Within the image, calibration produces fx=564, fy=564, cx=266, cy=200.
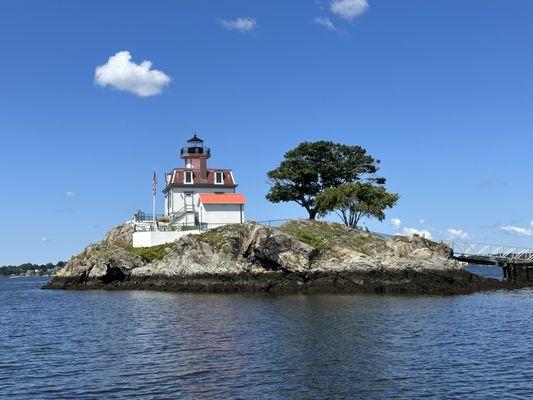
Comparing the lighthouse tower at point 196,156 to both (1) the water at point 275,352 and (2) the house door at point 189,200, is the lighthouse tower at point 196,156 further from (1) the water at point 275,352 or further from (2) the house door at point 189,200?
(1) the water at point 275,352

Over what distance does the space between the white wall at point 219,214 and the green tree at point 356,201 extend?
13.3 meters

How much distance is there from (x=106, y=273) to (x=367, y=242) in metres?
35.9

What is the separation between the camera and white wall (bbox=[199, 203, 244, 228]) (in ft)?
278

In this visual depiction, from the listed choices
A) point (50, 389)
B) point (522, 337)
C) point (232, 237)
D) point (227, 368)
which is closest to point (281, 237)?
point (232, 237)

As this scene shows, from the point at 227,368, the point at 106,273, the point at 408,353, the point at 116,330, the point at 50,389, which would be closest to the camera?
the point at 50,389

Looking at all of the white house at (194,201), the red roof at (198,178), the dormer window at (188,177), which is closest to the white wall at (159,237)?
the white house at (194,201)

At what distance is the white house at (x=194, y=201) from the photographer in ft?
267

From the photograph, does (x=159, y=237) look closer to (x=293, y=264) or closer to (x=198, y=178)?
(x=198, y=178)

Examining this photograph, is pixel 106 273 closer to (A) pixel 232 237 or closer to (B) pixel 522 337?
(A) pixel 232 237

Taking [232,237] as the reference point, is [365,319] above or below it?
below

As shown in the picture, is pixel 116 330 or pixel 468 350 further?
pixel 116 330

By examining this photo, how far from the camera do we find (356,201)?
259 feet

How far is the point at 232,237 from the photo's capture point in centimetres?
7144

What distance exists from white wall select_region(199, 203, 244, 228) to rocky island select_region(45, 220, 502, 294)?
9.29 metres
